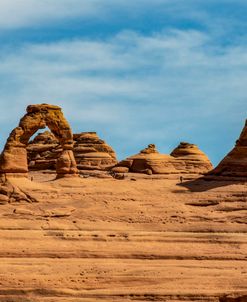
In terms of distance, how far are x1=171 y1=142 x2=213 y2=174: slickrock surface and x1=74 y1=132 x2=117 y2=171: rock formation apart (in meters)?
5.11

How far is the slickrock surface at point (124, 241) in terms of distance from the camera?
26031mm

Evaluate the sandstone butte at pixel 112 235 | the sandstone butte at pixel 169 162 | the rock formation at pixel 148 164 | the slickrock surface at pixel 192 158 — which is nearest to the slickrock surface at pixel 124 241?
the sandstone butte at pixel 112 235

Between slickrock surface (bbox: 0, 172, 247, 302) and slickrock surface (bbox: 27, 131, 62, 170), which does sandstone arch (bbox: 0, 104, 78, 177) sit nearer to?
slickrock surface (bbox: 0, 172, 247, 302)

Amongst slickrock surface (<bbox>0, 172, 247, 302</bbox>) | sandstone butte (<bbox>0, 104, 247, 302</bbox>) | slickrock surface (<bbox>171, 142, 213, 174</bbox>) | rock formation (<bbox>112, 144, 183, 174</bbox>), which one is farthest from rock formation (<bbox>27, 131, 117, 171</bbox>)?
slickrock surface (<bbox>0, 172, 247, 302</bbox>)

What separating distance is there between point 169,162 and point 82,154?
7.70 m

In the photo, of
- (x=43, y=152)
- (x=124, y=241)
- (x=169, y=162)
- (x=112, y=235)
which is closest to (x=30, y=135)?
(x=112, y=235)

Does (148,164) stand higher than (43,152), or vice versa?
(43,152)

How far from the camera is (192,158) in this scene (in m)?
58.1

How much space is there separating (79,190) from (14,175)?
8.79 ft

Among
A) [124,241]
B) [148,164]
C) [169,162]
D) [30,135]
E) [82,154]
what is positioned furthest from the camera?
[82,154]

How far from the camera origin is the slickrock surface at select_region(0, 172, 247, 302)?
85.4 feet

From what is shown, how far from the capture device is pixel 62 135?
3278 cm

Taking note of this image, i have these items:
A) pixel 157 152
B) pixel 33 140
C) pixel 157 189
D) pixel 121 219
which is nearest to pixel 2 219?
pixel 121 219

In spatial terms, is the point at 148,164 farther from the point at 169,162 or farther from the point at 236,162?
the point at 236,162
